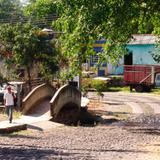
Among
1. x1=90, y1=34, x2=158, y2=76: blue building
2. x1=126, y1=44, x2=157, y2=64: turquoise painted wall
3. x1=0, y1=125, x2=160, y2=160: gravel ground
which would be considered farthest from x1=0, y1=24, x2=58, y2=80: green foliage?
x1=126, y1=44, x2=157, y2=64: turquoise painted wall

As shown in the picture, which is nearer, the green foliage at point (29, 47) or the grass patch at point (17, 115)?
the grass patch at point (17, 115)

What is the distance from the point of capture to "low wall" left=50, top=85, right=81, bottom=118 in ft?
82.1

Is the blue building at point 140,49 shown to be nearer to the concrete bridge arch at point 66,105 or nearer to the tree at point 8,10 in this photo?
the concrete bridge arch at point 66,105

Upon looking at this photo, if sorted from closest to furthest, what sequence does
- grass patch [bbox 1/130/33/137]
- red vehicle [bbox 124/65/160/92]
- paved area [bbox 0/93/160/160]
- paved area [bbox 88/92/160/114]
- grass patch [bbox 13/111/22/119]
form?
paved area [bbox 0/93/160/160], grass patch [bbox 1/130/33/137], grass patch [bbox 13/111/22/119], paved area [bbox 88/92/160/114], red vehicle [bbox 124/65/160/92]

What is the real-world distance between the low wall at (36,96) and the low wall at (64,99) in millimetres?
1325

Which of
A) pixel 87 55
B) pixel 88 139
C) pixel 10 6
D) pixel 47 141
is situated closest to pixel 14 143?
pixel 47 141

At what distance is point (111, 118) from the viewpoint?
2839 centimetres

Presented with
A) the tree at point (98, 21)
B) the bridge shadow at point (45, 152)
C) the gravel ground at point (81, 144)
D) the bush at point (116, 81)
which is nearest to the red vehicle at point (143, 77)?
the bush at point (116, 81)

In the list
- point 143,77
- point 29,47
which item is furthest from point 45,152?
point 143,77

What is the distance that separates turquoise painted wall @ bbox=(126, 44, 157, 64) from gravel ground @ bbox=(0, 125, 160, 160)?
28.3 m

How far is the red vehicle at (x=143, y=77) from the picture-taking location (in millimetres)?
44594

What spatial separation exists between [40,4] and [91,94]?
23579 millimetres

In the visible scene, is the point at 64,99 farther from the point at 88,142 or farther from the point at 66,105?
the point at 88,142

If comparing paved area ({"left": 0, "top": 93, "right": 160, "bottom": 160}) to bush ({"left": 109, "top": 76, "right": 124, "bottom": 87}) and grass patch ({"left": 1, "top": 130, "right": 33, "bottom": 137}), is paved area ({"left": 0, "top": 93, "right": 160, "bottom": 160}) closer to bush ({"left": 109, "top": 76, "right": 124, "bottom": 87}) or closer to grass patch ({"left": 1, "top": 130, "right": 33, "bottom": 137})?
grass patch ({"left": 1, "top": 130, "right": 33, "bottom": 137})
